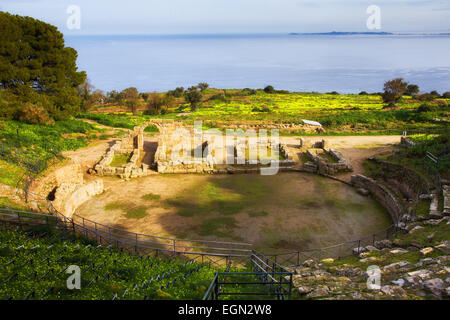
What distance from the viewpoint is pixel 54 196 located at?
60.2 feet

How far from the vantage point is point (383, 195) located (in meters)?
19.6

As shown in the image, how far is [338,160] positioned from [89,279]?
21.3 m

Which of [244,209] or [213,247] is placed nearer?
[213,247]

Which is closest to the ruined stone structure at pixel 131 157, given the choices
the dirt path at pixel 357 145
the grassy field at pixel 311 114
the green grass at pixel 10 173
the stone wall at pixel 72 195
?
the stone wall at pixel 72 195

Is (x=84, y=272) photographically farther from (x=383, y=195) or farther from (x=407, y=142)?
(x=407, y=142)

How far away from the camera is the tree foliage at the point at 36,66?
29391mm

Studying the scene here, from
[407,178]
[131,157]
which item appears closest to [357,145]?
[407,178]

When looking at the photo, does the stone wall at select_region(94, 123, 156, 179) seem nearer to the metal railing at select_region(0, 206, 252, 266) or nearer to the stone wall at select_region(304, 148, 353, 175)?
the metal railing at select_region(0, 206, 252, 266)

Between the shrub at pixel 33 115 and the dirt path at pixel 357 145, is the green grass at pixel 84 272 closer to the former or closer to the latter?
the dirt path at pixel 357 145

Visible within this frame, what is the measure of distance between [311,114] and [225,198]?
32.6 meters

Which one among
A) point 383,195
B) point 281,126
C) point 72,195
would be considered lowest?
point 383,195

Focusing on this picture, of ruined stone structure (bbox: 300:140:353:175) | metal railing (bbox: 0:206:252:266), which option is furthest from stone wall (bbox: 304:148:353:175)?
metal railing (bbox: 0:206:252:266)

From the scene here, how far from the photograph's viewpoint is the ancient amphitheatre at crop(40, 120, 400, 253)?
54.1 ft
